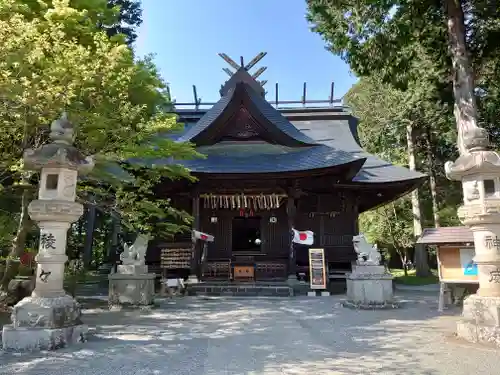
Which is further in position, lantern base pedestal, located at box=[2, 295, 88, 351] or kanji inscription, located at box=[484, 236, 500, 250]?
kanji inscription, located at box=[484, 236, 500, 250]

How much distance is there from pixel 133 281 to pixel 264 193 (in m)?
6.25

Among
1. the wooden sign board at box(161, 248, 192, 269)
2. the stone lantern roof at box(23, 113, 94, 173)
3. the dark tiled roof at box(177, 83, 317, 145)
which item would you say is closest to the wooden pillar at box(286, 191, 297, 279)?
the dark tiled roof at box(177, 83, 317, 145)

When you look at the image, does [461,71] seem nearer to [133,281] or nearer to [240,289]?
[240,289]

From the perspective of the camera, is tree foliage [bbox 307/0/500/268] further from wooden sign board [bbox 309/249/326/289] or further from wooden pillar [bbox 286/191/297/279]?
wooden sign board [bbox 309/249/326/289]

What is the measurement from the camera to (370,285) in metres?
9.16

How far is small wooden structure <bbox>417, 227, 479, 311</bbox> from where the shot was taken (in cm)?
795

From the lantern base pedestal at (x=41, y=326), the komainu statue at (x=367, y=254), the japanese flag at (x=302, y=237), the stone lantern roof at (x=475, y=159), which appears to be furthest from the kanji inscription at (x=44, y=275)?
the japanese flag at (x=302, y=237)

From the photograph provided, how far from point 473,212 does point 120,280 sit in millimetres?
8229

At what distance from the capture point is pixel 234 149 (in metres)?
15.5

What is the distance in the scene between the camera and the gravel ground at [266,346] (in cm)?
427

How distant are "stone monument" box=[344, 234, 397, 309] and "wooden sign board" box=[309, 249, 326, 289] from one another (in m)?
2.31

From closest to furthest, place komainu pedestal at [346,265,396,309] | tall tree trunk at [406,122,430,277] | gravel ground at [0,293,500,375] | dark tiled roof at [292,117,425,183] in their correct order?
gravel ground at [0,293,500,375] < komainu pedestal at [346,265,396,309] < dark tiled roof at [292,117,425,183] < tall tree trunk at [406,122,430,277]

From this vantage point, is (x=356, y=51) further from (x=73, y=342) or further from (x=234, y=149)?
(x=73, y=342)

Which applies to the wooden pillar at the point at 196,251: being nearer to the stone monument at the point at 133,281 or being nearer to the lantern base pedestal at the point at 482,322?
the stone monument at the point at 133,281
